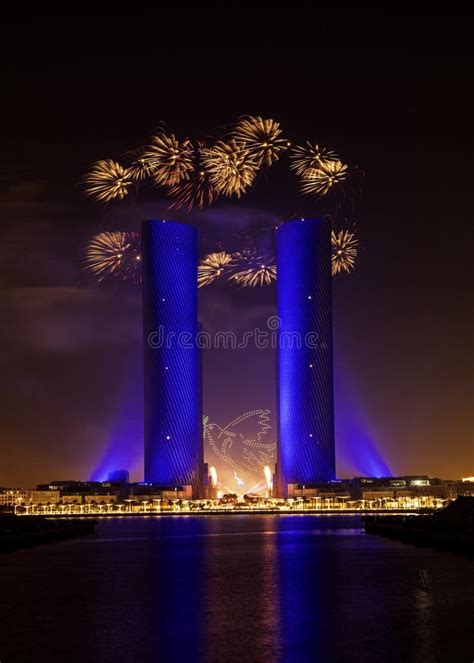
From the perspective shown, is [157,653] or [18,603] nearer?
[157,653]

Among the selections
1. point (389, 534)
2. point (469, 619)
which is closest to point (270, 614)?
point (469, 619)

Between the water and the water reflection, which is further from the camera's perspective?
the water reflection

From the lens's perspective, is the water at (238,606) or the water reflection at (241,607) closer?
the water at (238,606)

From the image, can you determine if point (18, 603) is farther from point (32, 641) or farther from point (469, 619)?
point (469, 619)

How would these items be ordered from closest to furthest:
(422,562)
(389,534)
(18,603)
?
(18,603) → (422,562) → (389,534)

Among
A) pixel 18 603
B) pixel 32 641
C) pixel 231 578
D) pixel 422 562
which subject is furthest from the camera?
pixel 422 562

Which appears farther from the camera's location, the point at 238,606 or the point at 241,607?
the point at 238,606
